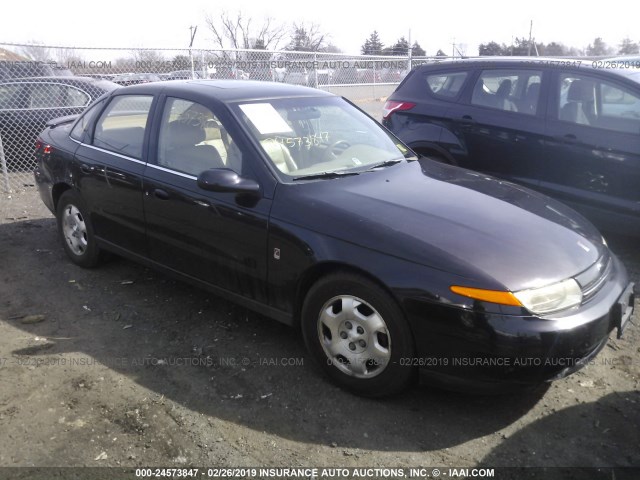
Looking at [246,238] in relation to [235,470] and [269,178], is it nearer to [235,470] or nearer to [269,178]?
[269,178]

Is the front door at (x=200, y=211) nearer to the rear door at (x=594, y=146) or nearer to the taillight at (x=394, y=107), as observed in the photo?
the taillight at (x=394, y=107)

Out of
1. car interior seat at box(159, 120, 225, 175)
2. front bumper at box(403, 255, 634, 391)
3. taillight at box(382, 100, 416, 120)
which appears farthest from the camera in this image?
taillight at box(382, 100, 416, 120)

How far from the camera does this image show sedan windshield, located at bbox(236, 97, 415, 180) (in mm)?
3656

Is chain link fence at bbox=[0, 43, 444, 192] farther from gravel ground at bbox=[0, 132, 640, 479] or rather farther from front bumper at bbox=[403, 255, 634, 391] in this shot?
front bumper at bbox=[403, 255, 634, 391]

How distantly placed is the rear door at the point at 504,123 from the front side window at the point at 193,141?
3156mm

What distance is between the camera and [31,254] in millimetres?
5488

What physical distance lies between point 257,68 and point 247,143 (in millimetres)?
10598

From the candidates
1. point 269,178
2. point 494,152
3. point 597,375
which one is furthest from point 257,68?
point 597,375

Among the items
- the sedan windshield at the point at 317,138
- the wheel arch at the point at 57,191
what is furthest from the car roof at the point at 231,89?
the wheel arch at the point at 57,191

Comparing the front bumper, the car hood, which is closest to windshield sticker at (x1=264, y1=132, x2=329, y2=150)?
the car hood

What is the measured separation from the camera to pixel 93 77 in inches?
409

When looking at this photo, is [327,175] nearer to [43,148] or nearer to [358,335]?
[358,335]

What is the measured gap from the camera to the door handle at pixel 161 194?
394cm

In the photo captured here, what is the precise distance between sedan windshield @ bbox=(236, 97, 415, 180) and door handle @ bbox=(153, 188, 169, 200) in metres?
0.77
